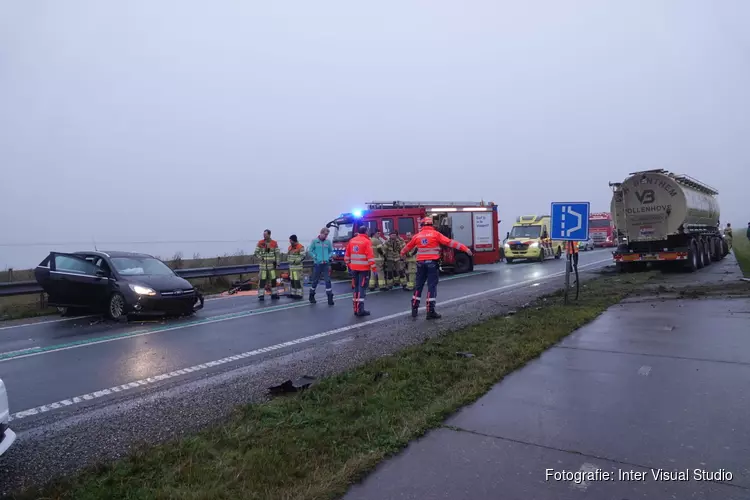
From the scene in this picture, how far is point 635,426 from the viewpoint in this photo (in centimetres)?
403

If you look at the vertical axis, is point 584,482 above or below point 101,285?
below

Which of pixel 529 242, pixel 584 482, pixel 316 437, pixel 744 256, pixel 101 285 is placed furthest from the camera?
pixel 529 242

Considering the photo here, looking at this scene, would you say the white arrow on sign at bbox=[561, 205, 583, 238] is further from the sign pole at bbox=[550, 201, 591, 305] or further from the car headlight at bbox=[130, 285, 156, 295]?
the car headlight at bbox=[130, 285, 156, 295]

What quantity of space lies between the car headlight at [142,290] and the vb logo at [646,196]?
16078 mm

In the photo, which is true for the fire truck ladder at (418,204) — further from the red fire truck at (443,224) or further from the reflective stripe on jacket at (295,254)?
the reflective stripe on jacket at (295,254)

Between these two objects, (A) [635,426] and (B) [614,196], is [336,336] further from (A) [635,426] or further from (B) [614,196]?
(B) [614,196]

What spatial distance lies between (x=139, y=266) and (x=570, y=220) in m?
9.00

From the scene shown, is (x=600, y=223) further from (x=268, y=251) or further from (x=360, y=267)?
(x=360, y=267)

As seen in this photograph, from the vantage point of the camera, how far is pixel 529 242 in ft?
88.2

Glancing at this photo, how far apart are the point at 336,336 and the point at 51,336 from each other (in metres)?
5.13

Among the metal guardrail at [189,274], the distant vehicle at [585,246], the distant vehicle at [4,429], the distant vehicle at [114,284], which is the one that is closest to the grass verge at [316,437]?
the distant vehicle at [4,429]

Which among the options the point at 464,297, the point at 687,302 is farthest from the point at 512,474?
the point at 464,297

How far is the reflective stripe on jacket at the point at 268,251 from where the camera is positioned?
1413 centimetres

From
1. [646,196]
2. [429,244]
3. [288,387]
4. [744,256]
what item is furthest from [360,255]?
[744,256]
